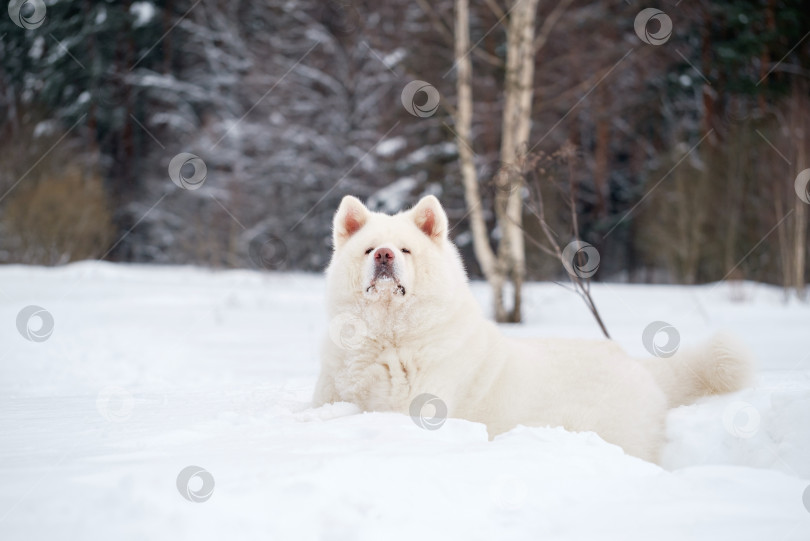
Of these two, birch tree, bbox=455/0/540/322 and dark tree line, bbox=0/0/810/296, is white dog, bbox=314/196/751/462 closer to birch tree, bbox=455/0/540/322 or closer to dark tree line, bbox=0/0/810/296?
birch tree, bbox=455/0/540/322

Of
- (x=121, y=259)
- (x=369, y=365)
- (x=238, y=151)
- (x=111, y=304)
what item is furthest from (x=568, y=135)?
(x=369, y=365)

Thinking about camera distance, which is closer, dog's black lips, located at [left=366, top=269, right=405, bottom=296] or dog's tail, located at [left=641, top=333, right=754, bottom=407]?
dog's black lips, located at [left=366, top=269, right=405, bottom=296]

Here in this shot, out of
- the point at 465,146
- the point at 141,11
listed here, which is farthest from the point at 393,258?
the point at 141,11

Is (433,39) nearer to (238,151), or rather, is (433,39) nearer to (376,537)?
(238,151)

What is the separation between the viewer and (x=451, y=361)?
115 inches

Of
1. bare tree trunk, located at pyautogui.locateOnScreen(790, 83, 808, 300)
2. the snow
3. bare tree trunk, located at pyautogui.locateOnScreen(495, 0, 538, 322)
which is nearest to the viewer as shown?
bare tree trunk, located at pyautogui.locateOnScreen(495, 0, 538, 322)

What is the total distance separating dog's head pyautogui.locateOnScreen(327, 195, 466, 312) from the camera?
284 centimetres

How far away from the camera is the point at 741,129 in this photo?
14.5m

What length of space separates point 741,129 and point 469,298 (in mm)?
14733

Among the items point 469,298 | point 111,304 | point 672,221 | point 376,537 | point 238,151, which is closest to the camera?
point 376,537

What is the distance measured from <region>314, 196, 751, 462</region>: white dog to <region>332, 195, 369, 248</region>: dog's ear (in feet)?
0.05

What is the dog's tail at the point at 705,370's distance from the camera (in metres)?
3.13

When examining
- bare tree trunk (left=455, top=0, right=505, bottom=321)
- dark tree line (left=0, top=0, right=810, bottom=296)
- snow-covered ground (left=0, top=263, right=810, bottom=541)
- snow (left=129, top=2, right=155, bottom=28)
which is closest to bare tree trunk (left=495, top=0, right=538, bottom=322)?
bare tree trunk (left=455, top=0, right=505, bottom=321)

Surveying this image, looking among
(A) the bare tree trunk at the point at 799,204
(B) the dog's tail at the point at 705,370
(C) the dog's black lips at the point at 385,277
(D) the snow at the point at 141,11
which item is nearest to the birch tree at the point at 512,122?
(B) the dog's tail at the point at 705,370
